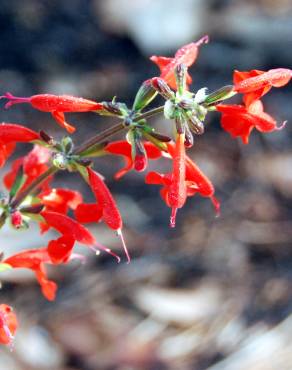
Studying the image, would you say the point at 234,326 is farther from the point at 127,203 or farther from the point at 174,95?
the point at 174,95

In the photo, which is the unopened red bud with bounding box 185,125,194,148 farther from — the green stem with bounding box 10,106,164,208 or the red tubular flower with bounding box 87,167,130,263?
the red tubular flower with bounding box 87,167,130,263

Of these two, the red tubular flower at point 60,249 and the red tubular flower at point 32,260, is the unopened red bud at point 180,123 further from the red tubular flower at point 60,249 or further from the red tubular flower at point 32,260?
the red tubular flower at point 32,260

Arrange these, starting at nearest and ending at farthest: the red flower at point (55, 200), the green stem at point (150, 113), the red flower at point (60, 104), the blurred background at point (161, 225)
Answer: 1. the green stem at point (150, 113)
2. the red flower at point (60, 104)
3. the red flower at point (55, 200)
4. the blurred background at point (161, 225)

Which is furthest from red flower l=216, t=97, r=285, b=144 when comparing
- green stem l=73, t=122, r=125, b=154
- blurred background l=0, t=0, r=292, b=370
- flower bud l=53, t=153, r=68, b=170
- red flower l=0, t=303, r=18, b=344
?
blurred background l=0, t=0, r=292, b=370

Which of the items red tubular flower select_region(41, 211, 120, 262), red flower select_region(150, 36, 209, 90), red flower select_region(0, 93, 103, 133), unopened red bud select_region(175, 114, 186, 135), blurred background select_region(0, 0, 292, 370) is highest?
blurred background select_region(0, 0, 292, 370)

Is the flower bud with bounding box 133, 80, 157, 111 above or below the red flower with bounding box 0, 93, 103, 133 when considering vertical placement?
below

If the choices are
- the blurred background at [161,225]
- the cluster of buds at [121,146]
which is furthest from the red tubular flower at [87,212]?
the blurred background at [161,225]

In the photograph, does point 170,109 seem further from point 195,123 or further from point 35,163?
point 35,163
